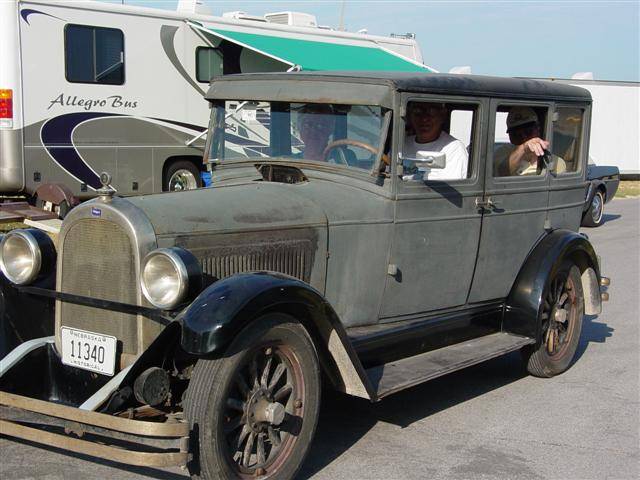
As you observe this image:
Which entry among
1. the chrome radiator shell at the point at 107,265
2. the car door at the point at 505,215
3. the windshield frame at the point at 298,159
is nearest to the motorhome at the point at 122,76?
the windshield frame at the point at 298,159

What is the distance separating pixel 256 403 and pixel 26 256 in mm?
1469

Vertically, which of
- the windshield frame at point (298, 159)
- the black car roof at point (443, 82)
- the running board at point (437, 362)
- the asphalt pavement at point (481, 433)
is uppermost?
the black car roof at point (443, 82)

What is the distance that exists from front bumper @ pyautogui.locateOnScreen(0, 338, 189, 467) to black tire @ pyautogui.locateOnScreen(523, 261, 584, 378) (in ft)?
9.52

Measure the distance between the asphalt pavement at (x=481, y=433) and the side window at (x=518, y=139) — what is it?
147 cm

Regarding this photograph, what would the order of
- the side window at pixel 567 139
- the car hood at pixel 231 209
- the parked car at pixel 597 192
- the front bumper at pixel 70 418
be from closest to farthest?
Result: the front bumper at pixel 70 418
the car hood at pixel 231 209
the side window at pixel 567 139
the parked car at pixel 597 192

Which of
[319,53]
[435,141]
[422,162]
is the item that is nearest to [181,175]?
[319,53]

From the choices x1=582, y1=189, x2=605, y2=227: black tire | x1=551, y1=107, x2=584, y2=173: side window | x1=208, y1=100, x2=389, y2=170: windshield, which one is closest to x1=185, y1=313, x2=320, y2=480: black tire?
x1=208, y1=100, x2=389, y2=170: windshield

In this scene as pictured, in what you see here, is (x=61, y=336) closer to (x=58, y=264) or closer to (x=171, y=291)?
(x=58, y=264)

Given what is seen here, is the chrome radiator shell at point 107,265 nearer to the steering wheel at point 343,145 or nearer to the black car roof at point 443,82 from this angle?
the steering wheel at point 343,145

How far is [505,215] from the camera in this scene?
5445 mm

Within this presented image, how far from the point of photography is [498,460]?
436 centimetres

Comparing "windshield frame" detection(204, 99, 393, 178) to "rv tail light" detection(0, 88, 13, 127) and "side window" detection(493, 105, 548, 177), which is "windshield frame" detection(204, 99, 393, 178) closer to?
"side window" detection(493, 105, 548, 177)

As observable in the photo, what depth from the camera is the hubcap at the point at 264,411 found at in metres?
3.71

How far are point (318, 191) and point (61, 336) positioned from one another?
155 cm
